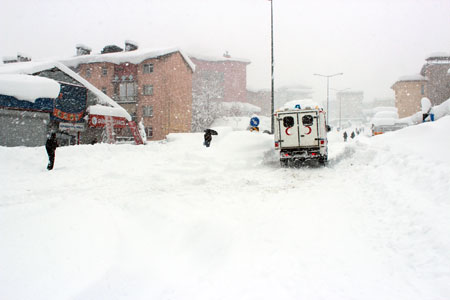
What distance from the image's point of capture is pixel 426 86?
49.1m

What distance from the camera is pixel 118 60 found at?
1400 inches

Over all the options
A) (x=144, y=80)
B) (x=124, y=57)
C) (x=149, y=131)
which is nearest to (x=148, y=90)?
(x=144, y=80)

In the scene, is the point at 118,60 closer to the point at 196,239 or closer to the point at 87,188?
the point at 87,188

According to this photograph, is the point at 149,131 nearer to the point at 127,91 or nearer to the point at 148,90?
the point at 148,90

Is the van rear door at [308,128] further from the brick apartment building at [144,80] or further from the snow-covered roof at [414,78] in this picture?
the snow-covered roof at [414,78]

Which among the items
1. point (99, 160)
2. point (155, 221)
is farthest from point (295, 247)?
point (99, 160)

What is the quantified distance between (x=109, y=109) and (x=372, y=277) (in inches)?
985

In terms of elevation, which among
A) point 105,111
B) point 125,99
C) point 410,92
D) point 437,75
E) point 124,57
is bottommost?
point 105,111

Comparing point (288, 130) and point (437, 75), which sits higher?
point (437, 75)

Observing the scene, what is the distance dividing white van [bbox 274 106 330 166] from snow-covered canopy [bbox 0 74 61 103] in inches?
580

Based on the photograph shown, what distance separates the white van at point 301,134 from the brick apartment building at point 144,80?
24.4 m

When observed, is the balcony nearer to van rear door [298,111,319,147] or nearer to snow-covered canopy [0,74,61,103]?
snow-covered canopy [0,74,61,103]

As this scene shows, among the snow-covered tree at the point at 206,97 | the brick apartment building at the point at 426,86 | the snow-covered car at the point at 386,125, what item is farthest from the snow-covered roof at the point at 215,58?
the brick apartment building at the point at 426,86

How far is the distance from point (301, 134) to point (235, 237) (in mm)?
8830
